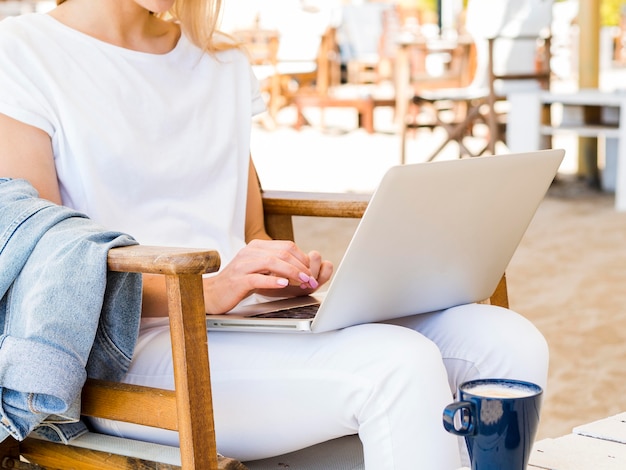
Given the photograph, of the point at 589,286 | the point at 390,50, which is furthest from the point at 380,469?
the point at 390,50

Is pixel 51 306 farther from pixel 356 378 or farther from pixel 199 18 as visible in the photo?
pixel 199 18

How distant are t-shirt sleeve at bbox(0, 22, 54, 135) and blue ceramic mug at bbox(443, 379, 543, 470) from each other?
0.77 meters

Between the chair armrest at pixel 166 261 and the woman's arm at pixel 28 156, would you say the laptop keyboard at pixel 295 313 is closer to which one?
the chair armrest at pixel 166 261

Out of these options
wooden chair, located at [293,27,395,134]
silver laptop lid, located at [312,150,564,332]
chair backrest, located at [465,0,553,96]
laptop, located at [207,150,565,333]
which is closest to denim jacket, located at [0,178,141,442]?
laptop, located at [207,150,565,333]

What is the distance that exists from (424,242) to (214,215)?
52 centimetres

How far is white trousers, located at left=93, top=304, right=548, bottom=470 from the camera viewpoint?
1.15 metres

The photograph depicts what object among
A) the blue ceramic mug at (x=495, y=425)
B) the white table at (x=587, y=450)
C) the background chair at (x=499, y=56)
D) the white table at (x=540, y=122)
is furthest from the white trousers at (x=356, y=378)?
the background chair at (x=499, y=56)

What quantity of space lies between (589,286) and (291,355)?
276cm

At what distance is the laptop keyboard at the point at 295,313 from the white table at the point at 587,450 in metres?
0.33

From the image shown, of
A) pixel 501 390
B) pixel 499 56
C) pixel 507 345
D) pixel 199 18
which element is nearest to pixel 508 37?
pixel 499 56

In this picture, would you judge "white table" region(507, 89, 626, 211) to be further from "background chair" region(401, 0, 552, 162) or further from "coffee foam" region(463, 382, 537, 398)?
"coffee foam" region(463, 382, 537, 398)

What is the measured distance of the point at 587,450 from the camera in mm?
1110

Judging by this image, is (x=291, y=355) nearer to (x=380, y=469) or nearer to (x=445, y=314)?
(x=380, y=469)

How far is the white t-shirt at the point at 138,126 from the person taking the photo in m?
1.46
